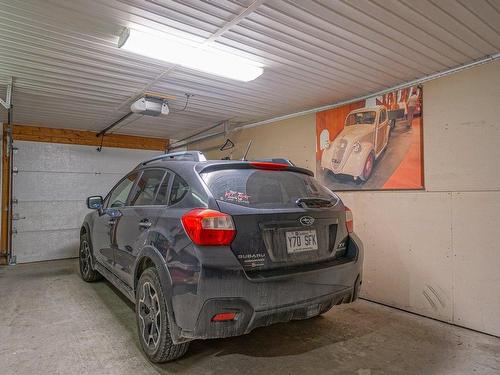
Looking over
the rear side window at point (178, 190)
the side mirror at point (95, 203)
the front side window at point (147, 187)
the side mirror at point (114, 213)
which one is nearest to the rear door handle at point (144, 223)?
the front side window at point (147, 187)

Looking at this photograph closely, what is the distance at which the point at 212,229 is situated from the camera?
1.85 metres

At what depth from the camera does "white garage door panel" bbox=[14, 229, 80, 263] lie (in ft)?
19.5

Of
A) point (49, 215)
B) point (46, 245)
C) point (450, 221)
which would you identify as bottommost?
point (46, 245)

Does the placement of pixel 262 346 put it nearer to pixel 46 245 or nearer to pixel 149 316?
pixel 149 316

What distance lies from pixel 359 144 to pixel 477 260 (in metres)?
1.80

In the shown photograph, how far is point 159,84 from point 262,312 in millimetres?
3057

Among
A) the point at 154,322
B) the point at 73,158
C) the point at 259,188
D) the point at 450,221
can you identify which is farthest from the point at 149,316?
the point at 73,158

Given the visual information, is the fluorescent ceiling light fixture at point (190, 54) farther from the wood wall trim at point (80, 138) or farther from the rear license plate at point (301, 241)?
the wood wall trim at point (80, 138)

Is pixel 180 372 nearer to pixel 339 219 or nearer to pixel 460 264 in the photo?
pixel 339 219

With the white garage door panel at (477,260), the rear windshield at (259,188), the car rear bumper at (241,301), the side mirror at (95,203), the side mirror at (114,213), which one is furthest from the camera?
the side mirror at (95,203)

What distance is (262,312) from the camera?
1.89 m

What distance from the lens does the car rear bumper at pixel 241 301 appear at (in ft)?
5.93

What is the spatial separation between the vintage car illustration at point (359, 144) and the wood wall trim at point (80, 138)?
4.65 m

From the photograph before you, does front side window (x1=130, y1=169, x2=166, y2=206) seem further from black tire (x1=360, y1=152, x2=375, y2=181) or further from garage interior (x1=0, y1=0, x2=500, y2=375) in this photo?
black tire (x1=360, y1=152, x2=375, y2=181)
